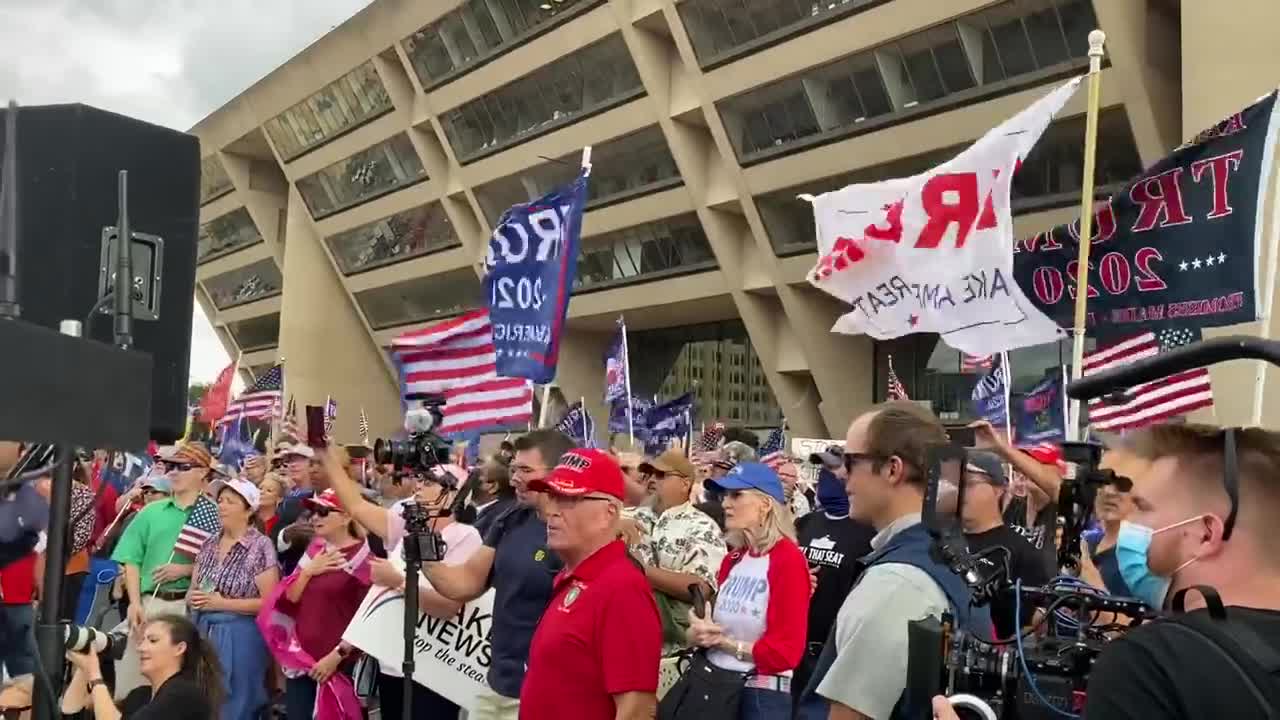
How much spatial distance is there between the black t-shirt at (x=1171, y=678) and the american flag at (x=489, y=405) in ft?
24.5

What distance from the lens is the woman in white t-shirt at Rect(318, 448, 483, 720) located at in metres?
5.64

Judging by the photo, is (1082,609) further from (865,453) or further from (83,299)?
(83,299)

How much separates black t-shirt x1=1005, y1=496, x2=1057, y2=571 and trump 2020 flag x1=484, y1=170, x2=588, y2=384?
11.4 ft

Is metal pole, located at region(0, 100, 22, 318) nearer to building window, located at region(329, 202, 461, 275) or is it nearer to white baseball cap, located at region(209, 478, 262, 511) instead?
white baseball cap, located at region(209, 478, 262, 511)

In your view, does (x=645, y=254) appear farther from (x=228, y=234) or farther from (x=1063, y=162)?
(x=228, y=234)

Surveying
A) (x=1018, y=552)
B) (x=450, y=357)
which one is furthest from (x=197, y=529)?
(x=1018, y=552)

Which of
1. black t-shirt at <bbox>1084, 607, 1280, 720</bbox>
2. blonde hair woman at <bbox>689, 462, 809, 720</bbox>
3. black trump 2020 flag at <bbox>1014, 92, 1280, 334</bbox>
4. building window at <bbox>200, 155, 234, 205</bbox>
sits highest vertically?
building window at <bbox>200, 155, 234, 205</bbox>

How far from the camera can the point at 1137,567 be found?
3.00 m

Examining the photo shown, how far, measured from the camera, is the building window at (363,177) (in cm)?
4159

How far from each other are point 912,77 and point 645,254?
1007 cm

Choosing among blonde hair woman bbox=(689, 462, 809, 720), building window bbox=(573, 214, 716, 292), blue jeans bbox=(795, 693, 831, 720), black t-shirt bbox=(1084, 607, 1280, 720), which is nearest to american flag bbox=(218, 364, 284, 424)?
building window bbox=(573, 214, 716, 292)

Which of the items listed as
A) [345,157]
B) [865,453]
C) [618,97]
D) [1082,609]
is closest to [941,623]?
[1082,609]

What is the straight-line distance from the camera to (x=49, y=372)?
1.98m

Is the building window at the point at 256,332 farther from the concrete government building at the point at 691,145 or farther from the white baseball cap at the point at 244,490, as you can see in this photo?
the white baseball cap at the point at 244,490
